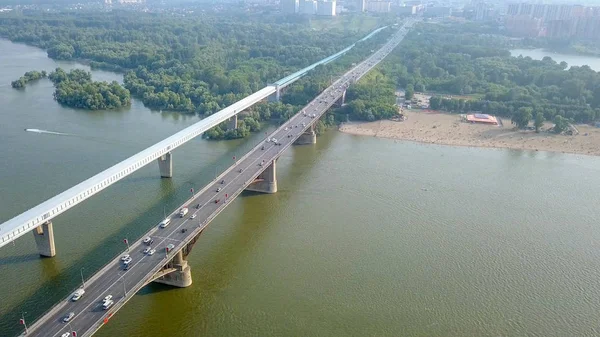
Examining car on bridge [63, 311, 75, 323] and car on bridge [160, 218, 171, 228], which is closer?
car on bridge [63, 311, 75, 323]

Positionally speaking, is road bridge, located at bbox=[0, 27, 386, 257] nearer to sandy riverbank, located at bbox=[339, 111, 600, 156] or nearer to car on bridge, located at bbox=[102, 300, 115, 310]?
car on bridge, located at bbox=[102, 300, 115, 310]

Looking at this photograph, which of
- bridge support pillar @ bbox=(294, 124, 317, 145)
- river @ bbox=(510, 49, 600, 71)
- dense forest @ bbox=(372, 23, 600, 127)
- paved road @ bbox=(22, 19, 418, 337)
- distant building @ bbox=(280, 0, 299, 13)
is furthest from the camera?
distant building @ bbox=(280, 0, 299, 13)

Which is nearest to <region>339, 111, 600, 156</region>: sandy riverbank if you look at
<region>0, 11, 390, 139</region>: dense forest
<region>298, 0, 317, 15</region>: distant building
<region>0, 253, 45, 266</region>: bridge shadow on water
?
<region>0, 11, 390, 139</region>: dense forest

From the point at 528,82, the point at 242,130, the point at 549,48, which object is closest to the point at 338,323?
the point at 242,130

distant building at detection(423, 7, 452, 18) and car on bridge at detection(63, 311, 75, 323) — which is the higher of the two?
distant building at detection(423, 7, 452, 18)

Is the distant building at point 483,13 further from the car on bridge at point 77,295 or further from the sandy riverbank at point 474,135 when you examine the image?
the car on bridge at point 77,295

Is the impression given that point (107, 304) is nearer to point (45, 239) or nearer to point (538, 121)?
point (45, 239)

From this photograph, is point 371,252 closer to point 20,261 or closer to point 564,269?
point 564,269
